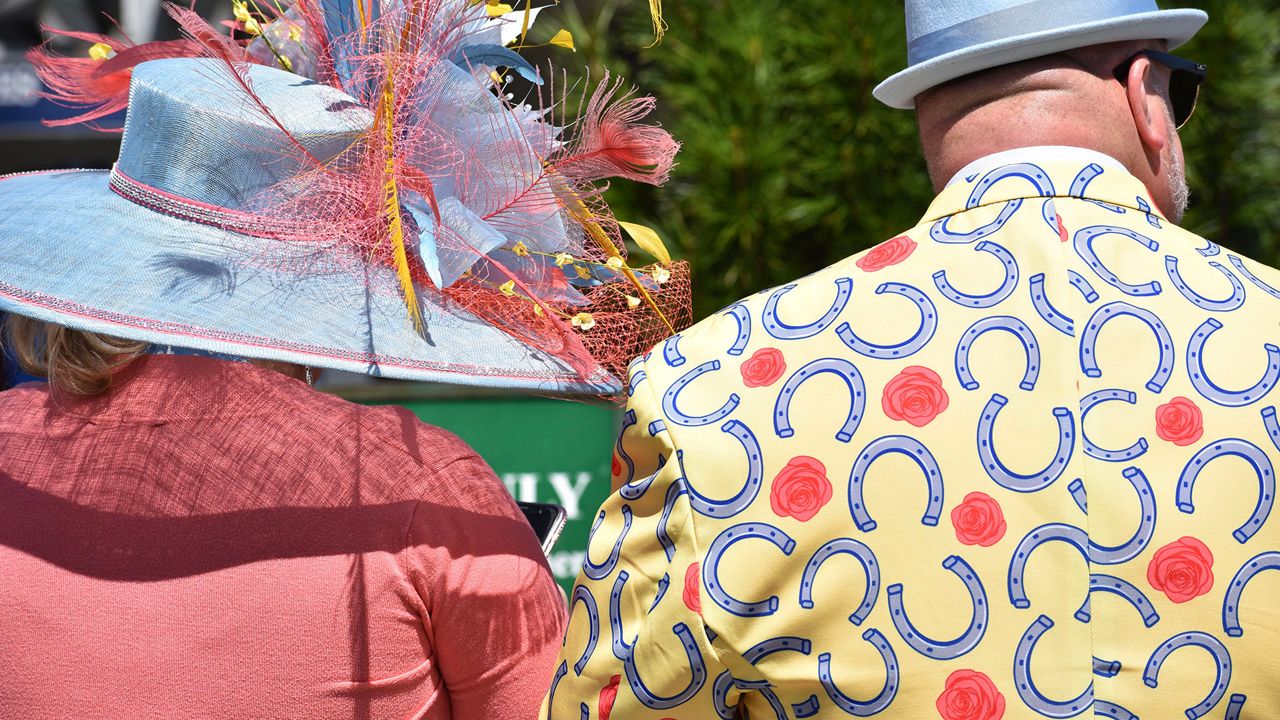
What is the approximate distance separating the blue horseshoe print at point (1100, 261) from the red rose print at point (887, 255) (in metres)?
0.17

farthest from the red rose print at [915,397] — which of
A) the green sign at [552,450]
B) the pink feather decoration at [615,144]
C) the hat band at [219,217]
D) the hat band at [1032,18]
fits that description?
the green sign at [552,450]

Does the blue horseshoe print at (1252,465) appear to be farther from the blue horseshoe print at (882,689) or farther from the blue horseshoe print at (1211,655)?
the blue horseshoe print at (882,689)

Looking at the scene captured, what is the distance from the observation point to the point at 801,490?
3.79 feet

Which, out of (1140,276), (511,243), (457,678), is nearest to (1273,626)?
(1140,276)

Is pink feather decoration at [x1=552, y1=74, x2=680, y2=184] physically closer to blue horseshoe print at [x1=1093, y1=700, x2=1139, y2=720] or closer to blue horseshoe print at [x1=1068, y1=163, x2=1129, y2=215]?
blue horseshoe print at [x1=1068, y1=163, x2=1129, y2=215]

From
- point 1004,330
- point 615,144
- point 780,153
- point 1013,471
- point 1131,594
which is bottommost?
point 780,153

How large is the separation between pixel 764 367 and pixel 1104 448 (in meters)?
0.33

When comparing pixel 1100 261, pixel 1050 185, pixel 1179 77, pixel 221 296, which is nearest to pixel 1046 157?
pixel 1050 185

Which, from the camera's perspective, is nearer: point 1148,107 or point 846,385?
point 846,385

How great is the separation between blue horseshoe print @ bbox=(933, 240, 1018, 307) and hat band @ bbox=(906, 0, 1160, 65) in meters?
0.27

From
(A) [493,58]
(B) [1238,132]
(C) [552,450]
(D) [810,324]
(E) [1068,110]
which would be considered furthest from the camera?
(B) [1238,132]

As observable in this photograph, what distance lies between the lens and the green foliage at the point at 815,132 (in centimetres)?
404

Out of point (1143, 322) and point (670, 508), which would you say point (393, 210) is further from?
point (1143, 322)

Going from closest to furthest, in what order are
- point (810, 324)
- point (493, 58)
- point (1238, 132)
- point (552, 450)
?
point (810, 324)
point (493, 58)
point (552, 450)
point (1238, 132)
